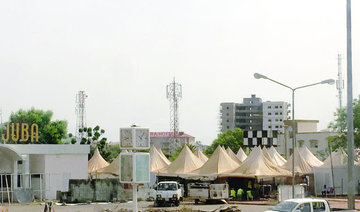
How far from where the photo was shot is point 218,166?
2029 inches

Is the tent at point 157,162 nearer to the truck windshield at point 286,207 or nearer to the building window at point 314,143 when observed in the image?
the truck windshield at point 286,207

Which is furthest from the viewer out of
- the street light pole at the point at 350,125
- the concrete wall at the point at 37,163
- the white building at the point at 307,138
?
the white building at the point at 307,138

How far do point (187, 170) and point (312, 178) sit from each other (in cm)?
1075

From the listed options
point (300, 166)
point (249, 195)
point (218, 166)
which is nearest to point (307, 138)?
point (300, 166)

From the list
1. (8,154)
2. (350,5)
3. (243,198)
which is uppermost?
(350,5)

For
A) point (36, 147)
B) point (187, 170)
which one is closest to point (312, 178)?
point (187, 170)

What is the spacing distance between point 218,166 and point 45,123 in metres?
52.6

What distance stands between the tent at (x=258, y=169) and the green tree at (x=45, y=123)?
Answer: 4637 centimetres

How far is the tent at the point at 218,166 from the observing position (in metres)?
51.2

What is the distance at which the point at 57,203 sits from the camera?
45.0 meters

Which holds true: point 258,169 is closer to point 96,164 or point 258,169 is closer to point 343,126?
point 343,126

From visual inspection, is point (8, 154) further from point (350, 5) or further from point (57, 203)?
point (350, 5)

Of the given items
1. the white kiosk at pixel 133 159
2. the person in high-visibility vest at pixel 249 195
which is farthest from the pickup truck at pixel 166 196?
the white kiosk at pixel 133 159

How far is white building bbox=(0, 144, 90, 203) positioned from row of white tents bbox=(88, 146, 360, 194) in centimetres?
643
